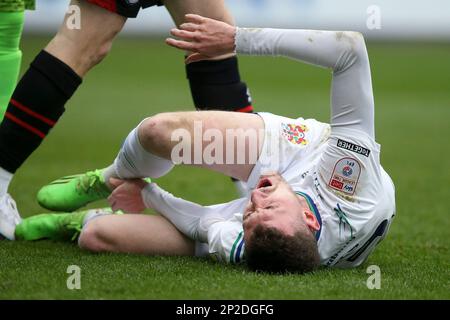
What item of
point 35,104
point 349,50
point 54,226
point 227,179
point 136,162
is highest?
point 349,50

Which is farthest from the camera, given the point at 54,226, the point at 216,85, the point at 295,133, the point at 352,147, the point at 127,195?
the point at 216,85

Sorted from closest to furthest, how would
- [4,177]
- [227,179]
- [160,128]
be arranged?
[160,128] < [4,177] < [227,179]

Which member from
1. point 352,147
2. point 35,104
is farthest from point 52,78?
point 352,147

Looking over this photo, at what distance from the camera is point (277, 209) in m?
3.16

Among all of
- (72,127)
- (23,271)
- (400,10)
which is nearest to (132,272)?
(23,271)

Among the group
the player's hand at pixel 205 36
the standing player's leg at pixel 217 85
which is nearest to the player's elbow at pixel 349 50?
the player's hand at pixel 205 36

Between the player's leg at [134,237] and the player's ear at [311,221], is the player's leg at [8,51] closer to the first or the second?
the player's leg at [134,237]

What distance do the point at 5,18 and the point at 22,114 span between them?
0.63m

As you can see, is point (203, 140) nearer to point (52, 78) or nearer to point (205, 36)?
point (205, 36)

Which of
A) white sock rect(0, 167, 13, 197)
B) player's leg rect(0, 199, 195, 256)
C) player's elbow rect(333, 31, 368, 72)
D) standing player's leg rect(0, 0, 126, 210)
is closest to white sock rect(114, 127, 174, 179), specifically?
player's leg rect(0, 199, 195, 256)

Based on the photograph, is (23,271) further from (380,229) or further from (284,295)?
(380,229)

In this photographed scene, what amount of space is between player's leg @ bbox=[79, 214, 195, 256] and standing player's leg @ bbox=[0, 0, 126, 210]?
1.40ft

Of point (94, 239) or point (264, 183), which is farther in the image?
point (94, 239)

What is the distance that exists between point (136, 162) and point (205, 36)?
690 mm
